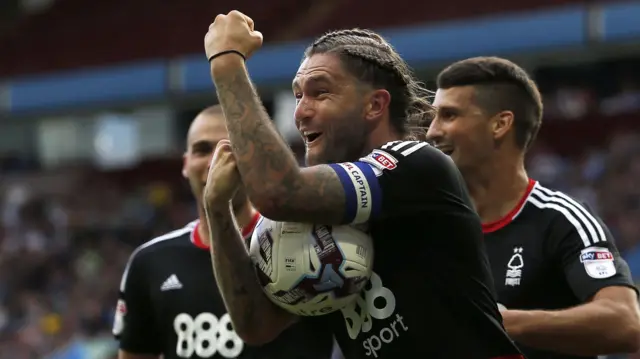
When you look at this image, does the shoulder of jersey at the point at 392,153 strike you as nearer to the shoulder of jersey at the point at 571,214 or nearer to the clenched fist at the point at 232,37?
the clenched fist at the point at 232,37

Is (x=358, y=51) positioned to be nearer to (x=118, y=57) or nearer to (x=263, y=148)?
(x=263, y=148)

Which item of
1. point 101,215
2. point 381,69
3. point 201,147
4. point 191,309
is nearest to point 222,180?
point 381,69

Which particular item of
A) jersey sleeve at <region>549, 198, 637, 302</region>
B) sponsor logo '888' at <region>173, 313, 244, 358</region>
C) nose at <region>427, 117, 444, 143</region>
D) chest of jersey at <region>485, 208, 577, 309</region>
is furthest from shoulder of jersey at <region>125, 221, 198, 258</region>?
jersey sleeve at <region>549, 198, 637, 302</region>

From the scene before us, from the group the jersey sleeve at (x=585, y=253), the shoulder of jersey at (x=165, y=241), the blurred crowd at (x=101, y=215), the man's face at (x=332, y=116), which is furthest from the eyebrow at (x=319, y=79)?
the blurred crowd at (x=101, y=215)

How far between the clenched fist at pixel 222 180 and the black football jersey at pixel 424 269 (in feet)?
1.01

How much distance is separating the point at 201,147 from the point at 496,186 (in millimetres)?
1392

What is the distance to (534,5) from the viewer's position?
48.9 feet

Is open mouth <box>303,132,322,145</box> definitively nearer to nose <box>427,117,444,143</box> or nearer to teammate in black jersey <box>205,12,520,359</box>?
teammate in black jersey <box>205,12,520,359</box>

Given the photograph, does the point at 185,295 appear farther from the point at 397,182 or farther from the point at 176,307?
the point at 397,182

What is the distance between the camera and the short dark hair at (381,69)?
342 centimetres

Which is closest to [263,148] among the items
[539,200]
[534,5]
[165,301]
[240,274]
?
[240,274]

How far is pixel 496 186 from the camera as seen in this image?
4.84 metres

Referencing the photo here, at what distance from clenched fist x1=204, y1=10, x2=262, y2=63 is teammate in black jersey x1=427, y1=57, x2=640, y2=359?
4.46 feet

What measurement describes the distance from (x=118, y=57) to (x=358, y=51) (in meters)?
15.9
